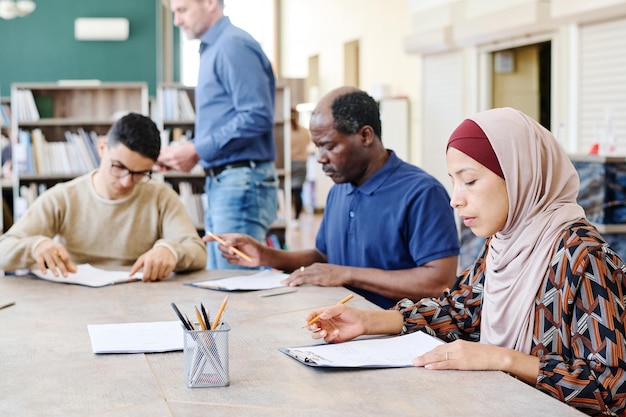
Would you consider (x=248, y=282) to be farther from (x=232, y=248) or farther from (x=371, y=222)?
(x=371, y=222)

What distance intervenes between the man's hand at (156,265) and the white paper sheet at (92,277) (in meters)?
0.04

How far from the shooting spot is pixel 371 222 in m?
2.51

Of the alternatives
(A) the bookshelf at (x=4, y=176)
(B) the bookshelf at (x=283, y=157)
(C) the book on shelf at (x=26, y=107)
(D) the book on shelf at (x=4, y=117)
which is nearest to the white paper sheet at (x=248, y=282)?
(B) the bookshelf at (x=283, y=157)

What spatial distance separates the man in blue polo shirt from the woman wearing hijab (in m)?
0.54

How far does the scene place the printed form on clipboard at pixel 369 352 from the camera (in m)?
1.47

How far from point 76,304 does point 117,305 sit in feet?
0.38

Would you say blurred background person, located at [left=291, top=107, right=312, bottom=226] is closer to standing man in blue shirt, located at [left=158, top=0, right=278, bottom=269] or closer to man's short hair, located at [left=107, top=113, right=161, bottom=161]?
standing man in blue shirt, located at [left=158, top=0, right=278, bottom=269]

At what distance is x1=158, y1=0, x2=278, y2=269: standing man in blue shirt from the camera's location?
3234mm

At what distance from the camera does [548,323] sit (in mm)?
1516

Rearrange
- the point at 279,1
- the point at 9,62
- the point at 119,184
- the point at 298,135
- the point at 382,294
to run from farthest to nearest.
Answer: the point at 279,1 → the point at 9,62 → the point at 298,135 → the point at 119,184 → the point at 382,294

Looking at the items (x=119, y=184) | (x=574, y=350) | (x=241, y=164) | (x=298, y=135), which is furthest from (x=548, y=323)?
(x=298, y=135)

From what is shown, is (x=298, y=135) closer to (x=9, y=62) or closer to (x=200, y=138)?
(x=9, y=62)

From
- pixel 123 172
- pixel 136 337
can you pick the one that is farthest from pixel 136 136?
pixel 136 337

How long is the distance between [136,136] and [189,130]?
3.46 metres
